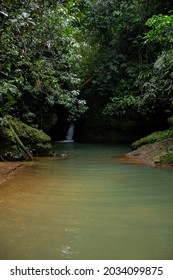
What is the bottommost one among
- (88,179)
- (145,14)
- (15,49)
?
(88,179)

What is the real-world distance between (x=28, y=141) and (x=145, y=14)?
29.5 ft

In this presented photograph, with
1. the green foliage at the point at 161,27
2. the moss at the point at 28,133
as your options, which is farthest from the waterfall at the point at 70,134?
the green foliage at the point at 161,27

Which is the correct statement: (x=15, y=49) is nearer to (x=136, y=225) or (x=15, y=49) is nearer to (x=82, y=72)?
(x=136, y=225)

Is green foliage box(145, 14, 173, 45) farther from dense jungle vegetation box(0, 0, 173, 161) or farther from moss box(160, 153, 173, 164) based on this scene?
moss box(160, 153, 173, 164)

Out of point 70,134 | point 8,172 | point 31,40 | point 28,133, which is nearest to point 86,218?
point 8,172

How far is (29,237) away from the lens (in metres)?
2.95

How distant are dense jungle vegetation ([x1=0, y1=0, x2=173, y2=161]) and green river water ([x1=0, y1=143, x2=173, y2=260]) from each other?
13.0ft

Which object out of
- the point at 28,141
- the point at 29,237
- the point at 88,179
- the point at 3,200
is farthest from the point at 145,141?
the point at 29,237

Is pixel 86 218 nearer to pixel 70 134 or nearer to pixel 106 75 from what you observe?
pixel 106 75

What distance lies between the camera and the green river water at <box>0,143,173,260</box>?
2.67 m

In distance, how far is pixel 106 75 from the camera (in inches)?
672

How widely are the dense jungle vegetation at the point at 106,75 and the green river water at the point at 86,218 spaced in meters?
3.98

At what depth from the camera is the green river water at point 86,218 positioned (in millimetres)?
2666
